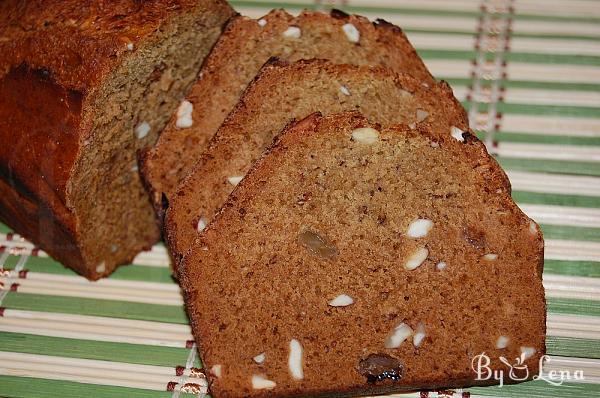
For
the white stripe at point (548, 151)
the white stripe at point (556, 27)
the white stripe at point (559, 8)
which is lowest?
the white stripe at point (548, 151)

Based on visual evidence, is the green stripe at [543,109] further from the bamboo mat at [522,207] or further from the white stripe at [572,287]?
the white stripe at [572,287]

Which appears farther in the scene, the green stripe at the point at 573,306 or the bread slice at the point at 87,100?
the green stripe at the point at 573,306

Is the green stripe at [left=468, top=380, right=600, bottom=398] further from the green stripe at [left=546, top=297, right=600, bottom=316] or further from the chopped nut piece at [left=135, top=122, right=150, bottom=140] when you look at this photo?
the chopped nut piece at [left=135, top=122, right=150, bottom=140]

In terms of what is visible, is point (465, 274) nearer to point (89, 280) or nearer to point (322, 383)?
point (322, 383)

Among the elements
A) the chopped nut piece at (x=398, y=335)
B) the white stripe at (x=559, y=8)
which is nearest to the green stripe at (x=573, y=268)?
the chopped nut piece at (x=398, y=335)

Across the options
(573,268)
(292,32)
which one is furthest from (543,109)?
(292,32)

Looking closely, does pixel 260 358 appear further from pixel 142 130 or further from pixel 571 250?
pixel 571 250
